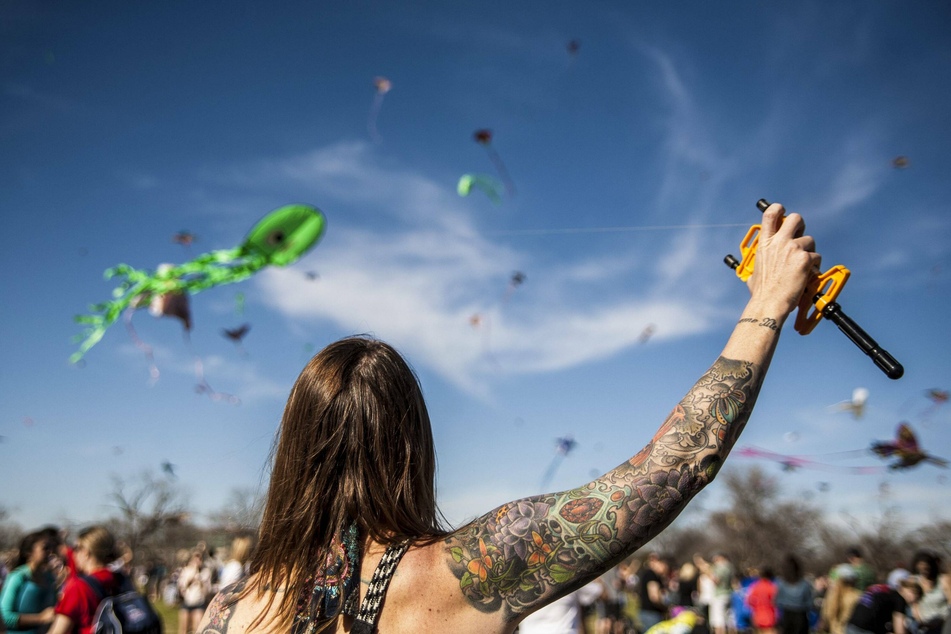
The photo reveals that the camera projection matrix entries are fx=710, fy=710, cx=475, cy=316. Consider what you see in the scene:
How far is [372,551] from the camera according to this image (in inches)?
53.2

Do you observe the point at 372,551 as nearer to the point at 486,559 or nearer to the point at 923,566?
the point at 486,559

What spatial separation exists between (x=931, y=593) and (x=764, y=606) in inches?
147

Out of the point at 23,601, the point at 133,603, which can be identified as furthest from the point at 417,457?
the point at 23,601

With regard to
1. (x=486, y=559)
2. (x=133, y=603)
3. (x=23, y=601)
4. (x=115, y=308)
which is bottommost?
(x=486, y=559)

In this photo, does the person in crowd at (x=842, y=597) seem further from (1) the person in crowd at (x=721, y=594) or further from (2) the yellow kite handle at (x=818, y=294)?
(2) the yellow kite handle at (x=818, y=294)

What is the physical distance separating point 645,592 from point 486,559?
10.2 meters

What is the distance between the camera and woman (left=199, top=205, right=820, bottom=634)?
1.21 m

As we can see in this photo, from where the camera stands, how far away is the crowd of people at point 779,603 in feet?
22.6

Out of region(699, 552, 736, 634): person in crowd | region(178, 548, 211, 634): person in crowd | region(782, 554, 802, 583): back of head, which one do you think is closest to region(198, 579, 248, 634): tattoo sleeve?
region(782, 554, 802, 583): back of head

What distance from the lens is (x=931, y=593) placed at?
7289 mm

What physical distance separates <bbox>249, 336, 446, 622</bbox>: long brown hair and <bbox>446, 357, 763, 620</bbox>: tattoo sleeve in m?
0.15

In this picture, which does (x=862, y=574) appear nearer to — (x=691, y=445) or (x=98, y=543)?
(x=98, y=543)


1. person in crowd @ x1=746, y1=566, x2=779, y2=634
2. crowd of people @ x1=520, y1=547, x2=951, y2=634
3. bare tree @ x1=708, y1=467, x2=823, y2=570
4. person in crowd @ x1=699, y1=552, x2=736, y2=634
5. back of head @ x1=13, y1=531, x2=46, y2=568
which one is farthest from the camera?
bare tree @ x1=708, y1=467, x2=823, y2=570

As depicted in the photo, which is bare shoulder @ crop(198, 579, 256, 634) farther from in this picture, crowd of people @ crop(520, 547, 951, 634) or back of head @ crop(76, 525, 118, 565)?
back of head @ crop(76, 525, 118, 565)
